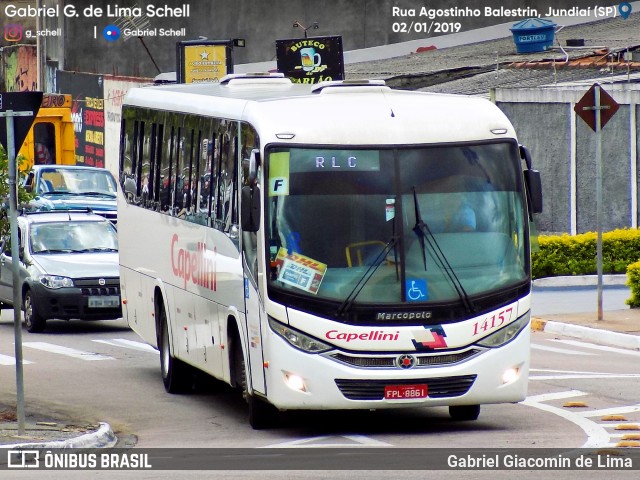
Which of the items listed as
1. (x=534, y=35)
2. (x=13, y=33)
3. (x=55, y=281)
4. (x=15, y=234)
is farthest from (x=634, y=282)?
(x=13, y=33)

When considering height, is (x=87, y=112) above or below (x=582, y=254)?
above

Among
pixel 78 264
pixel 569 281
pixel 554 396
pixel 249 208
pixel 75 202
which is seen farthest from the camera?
pixel 75 202

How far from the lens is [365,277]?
41.2 feet

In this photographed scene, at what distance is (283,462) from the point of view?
11.4 metres

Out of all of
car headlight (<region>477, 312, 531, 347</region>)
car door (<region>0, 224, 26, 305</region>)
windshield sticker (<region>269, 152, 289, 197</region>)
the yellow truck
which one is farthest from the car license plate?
the yellow truck

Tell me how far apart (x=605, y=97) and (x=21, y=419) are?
11.0 meters

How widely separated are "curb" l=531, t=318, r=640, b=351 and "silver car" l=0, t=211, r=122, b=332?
603 centimetres

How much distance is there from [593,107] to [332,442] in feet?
32.5

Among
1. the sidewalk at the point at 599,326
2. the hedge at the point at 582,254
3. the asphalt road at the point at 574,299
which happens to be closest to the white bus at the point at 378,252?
the sidewalk at the point at 599,326

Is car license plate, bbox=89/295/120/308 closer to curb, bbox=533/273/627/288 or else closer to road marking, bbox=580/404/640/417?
curb, bbox=533/273/627/288

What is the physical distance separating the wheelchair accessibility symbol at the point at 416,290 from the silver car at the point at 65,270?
1001 centimetres

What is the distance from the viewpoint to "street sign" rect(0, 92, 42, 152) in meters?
12.8

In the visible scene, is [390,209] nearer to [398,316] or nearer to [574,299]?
[398,316]

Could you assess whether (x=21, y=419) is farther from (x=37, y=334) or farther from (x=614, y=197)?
(x=614, y=197)
